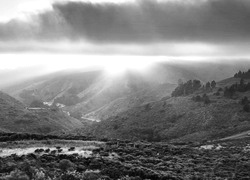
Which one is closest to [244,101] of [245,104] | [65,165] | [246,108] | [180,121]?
[245,104]

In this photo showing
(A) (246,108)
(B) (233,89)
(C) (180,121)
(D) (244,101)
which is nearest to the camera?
(A) (246,108)

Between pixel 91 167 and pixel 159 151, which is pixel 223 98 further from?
pixel 91 167

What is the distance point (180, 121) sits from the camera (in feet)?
549

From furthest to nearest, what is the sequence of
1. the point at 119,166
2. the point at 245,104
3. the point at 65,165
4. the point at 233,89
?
the point at 233,89 → the point at 245,104 → the point at 119,166 → the point at 65,165

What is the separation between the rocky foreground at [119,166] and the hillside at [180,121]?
81644 millimetres

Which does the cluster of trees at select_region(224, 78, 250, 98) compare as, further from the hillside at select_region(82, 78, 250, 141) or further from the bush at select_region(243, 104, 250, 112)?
the bush at select_region(243, 104, 250, 112)

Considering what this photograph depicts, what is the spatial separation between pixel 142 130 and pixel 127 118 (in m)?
28.2

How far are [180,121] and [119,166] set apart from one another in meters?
136

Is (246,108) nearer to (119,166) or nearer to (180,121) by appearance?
(180,121)

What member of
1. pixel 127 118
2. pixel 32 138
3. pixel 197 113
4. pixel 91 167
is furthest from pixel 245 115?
pixel 91 167

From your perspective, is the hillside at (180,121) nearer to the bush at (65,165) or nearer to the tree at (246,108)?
the tree at (246,108)

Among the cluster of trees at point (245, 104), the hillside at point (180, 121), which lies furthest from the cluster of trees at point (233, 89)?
the cluster of trees at point (245, 104)

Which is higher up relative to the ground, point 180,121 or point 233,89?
point 233,89

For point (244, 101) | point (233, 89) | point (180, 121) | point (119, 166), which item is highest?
point (233, 89)
